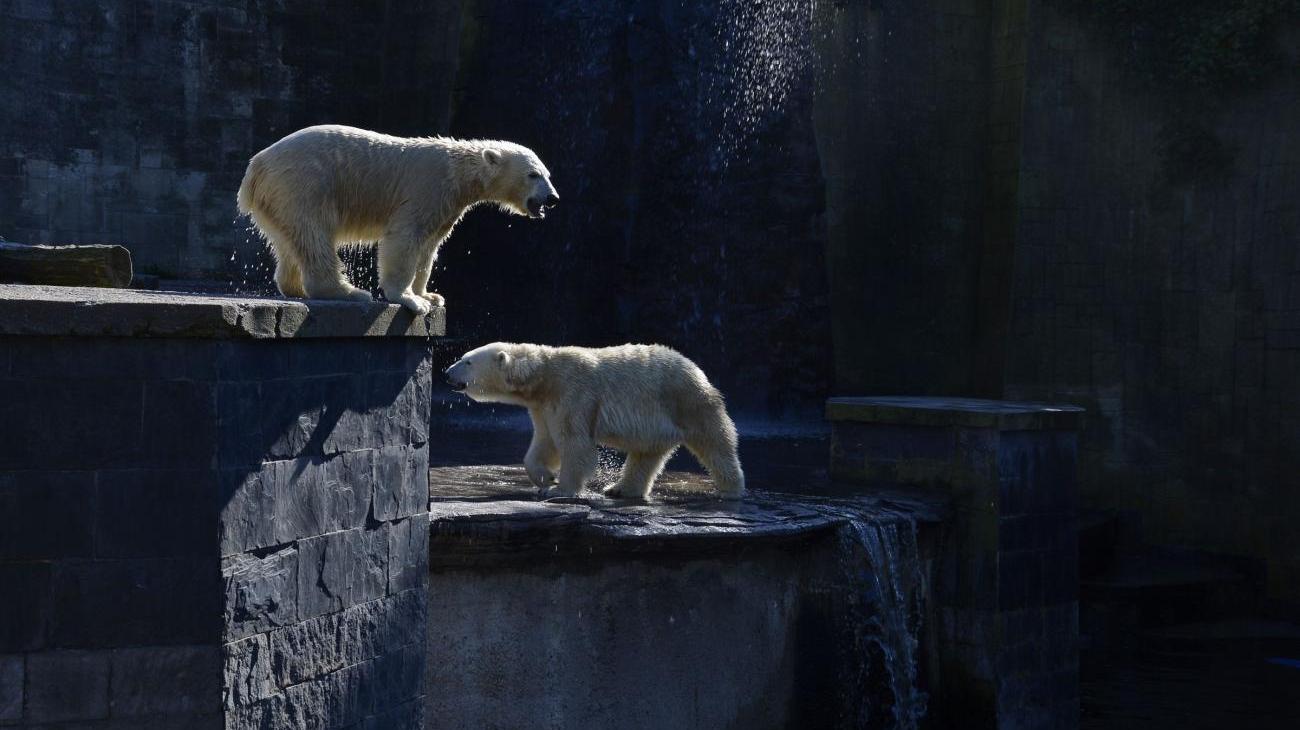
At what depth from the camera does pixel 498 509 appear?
6086 mm

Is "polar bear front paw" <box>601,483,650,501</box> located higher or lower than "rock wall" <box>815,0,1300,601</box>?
lower

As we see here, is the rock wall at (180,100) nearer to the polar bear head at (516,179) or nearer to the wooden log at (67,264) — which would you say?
the wooden log at (67,264)

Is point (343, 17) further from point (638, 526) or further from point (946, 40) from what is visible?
point (638, 526)

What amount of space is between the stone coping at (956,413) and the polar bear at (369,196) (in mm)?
2979

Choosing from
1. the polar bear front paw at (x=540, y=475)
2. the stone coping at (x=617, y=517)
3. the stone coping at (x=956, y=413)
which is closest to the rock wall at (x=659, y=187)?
the stone coping at (x=956, y=413)

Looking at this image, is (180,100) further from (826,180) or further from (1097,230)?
(1097,230)

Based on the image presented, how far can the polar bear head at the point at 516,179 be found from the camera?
5.99 m

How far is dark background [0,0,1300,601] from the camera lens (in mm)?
12672

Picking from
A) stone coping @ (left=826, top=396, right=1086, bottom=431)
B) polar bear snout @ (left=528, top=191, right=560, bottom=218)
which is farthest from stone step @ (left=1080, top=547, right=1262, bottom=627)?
polar bear snout @ (left=528, top=191, right=560, bottom=218)

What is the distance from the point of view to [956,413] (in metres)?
7.96

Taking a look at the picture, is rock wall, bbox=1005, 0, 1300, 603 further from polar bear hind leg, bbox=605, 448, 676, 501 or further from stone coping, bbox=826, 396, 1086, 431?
polar bear hind leg, bbox=605, 448, 676, 501

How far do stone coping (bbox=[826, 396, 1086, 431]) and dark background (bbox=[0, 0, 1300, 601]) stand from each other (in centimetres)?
512

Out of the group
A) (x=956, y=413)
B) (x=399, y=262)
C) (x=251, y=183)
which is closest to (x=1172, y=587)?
(x=956, y=413)

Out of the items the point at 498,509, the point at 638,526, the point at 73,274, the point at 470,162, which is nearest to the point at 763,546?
the point at 638,526
